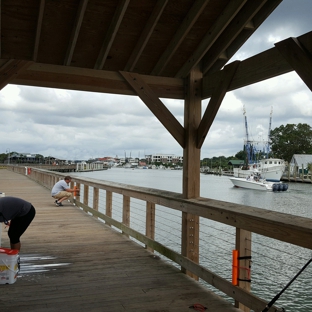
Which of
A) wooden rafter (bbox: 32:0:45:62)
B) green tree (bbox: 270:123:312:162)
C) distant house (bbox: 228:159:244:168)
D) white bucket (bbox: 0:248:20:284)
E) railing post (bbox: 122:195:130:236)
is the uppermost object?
green tree (bbox: 270:123:312:162)

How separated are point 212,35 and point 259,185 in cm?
4159

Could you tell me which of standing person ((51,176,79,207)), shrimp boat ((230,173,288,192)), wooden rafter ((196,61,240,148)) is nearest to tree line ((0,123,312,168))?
shrimp boat ((230,173,288,192))

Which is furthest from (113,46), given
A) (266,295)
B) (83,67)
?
(266,295)

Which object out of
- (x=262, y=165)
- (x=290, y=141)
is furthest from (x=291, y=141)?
(x=262, y=165)

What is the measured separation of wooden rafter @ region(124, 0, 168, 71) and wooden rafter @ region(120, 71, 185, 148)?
0.15 metres

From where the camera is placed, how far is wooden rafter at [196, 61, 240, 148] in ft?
12.9

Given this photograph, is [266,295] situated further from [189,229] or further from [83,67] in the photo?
[83,67]

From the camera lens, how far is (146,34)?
167 inches

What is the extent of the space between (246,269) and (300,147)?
263 feet

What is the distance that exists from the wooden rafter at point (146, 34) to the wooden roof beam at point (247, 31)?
35.2 inches

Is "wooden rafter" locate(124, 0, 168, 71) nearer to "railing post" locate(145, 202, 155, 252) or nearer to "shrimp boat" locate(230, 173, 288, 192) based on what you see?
"railing post" locate(145, 202, 155, 252)

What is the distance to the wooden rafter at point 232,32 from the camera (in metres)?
3.79

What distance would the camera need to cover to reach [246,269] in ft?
10.4

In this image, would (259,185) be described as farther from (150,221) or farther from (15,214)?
(15,214)
